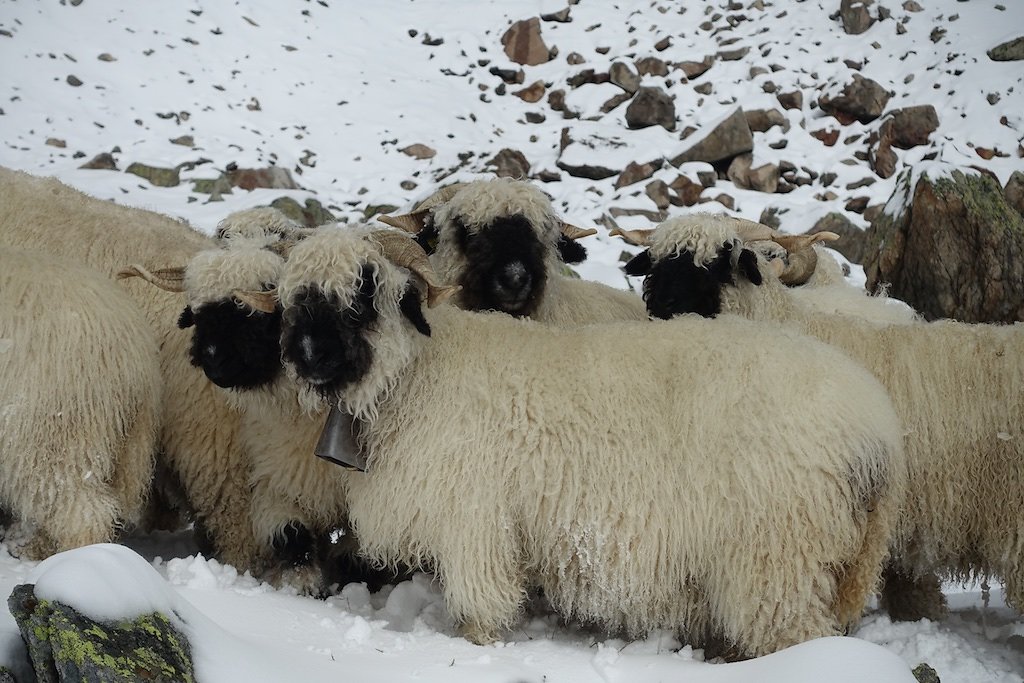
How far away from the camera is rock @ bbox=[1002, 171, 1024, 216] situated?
10688 millimetres

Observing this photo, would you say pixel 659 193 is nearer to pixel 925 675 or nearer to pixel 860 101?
pixel 860 101

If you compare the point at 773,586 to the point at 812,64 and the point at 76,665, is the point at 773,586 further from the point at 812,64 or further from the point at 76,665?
the point at 812,64

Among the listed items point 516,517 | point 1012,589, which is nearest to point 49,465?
point 516,517

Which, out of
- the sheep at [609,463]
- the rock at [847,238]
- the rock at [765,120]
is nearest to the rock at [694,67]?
the rock at [765,120]

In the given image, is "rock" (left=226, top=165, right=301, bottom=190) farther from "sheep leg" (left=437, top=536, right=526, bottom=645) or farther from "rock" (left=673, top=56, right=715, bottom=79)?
"sheep leg" (left=437, top=536, right=526, bottom=645)

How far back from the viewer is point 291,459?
492cm

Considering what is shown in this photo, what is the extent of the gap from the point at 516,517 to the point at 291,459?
53.1 inches

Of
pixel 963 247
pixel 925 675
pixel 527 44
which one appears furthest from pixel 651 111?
pixel 925 675

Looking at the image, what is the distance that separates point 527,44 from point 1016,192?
13.8 meters

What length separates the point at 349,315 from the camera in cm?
436

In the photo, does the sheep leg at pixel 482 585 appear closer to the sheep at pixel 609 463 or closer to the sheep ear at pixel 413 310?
the sheep at pixel 609 463

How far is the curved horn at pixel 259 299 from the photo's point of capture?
14.7 ft

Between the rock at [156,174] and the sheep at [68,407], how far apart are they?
35.2ft

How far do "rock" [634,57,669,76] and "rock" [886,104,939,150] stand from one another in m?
5.56
